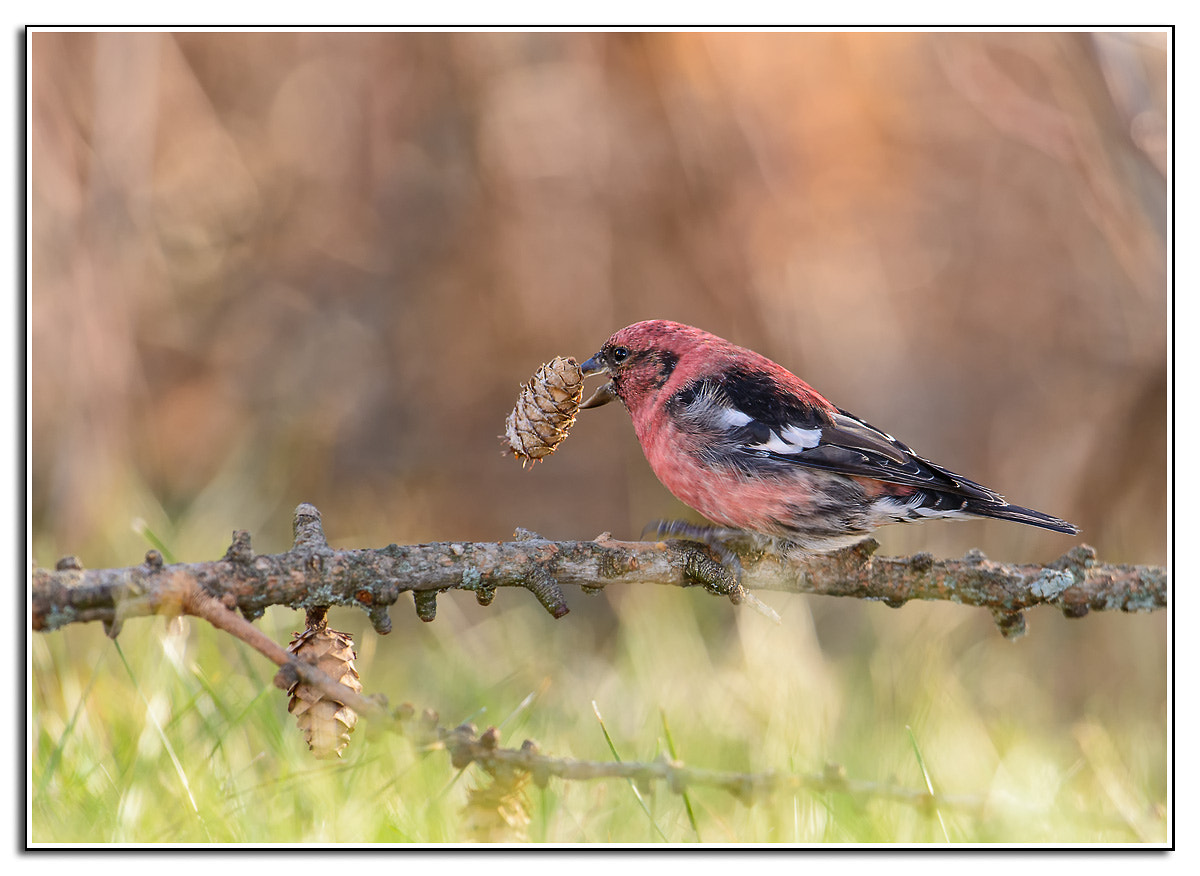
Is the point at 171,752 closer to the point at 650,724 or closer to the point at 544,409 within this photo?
the point at 544,409

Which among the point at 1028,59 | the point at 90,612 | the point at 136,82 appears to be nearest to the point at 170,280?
the point at 136,82

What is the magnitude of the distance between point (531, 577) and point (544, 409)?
31 cm

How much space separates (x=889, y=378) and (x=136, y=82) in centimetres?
313

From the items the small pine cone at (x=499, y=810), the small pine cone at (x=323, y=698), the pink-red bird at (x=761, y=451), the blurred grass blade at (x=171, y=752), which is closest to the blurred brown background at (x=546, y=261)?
the pink-red bird at (x=761, y=451)

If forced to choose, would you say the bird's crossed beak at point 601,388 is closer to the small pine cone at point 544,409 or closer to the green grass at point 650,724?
the small pine cone at point 544,409

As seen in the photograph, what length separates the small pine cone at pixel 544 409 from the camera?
174cm

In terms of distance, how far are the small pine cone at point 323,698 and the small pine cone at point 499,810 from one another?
26cm

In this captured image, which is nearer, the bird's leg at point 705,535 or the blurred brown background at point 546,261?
the bird's leg at point 705,535

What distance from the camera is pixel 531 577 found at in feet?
5.37

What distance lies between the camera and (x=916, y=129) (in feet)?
10.9

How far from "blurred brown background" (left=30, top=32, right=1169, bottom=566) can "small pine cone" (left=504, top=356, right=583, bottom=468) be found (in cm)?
123

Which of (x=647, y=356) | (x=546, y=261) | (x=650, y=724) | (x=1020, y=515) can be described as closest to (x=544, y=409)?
(x=647, y=356)

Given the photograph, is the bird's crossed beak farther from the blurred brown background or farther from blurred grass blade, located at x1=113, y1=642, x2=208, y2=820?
blurred grass blade, located at x1=113, y1=642, x2=208, y2=820

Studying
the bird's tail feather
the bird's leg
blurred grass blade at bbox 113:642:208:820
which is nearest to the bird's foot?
the bird's leg
